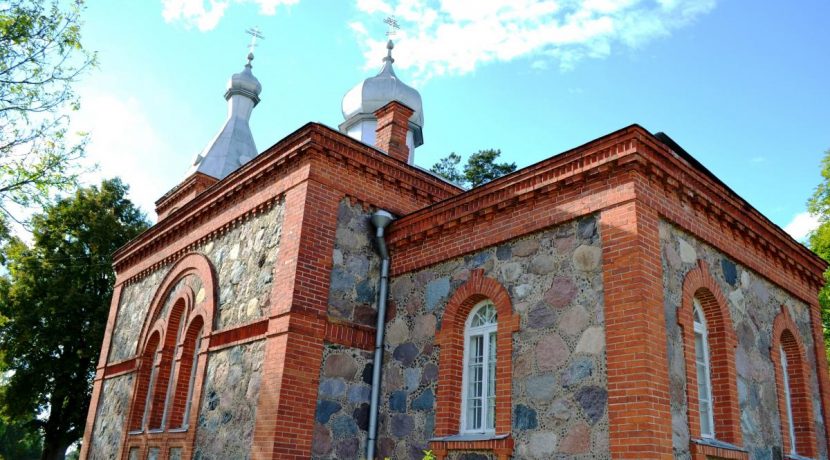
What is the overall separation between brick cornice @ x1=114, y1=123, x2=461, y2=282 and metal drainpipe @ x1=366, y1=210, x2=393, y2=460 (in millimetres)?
802

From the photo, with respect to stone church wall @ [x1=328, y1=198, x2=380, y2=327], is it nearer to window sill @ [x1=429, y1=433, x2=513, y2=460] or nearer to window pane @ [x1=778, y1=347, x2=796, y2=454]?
window sill @ [x1=429, y1=433, x2=513, y2=460]

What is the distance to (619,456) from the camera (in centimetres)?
659

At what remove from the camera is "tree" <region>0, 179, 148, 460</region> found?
23.0m

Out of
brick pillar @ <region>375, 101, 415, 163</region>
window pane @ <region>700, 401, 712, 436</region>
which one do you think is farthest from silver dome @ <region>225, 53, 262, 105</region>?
window pane @ <region>700, 401, 712, 436</region>

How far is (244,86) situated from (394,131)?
9.26 meters

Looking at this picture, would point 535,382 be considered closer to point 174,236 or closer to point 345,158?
point 345,158

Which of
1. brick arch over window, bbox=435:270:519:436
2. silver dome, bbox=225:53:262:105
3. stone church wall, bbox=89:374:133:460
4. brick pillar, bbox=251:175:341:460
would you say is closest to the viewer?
brick arch over window, bbox=435:270:519:436

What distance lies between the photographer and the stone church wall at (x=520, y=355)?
726 centimetres

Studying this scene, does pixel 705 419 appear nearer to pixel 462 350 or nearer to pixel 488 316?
pixel 488 316

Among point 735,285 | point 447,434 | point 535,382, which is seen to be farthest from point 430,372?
point 735,285

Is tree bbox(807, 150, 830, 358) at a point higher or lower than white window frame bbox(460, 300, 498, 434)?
higher

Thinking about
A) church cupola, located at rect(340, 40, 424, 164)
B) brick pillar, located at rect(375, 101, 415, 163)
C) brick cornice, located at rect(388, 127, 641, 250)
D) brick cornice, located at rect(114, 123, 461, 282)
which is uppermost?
church cupola, located at rect(340, 40, 424, 164)

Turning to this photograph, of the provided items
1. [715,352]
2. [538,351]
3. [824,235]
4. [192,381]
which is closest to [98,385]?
[192,381]

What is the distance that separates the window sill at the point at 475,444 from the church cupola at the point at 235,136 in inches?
406
